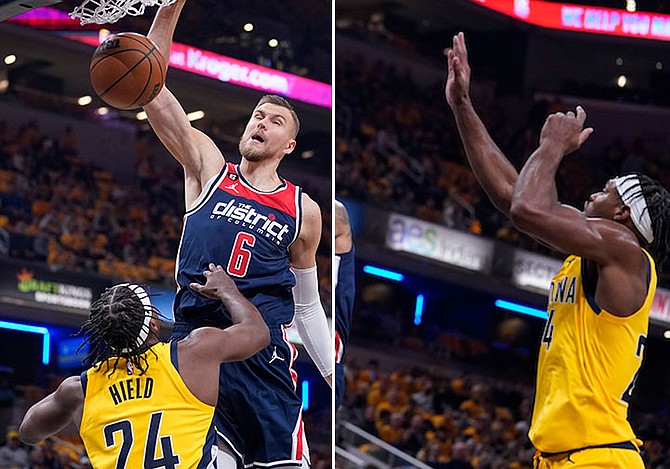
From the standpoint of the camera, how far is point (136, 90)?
4664mm

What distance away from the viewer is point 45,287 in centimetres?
1508

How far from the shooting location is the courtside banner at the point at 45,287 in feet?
48.4

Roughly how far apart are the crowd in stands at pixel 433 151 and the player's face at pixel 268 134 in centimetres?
1346

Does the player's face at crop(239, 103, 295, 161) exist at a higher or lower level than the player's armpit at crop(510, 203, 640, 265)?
higher

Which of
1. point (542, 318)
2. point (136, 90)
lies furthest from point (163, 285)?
point (136, 90)

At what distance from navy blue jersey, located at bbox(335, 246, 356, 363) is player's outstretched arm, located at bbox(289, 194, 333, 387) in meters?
0.89

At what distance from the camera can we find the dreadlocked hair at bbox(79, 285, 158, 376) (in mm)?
4078

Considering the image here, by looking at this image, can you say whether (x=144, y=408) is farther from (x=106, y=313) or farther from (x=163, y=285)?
(x=163, y=285)

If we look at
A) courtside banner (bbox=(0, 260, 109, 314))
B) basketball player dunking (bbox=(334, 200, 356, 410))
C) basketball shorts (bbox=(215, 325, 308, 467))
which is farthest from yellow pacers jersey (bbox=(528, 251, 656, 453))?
courtside banner (bbox=(0, 260, 109, 314))

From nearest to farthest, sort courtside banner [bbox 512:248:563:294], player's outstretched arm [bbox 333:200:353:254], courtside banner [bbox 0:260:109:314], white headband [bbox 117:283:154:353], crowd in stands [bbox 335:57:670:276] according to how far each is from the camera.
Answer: white headband [bbox 117:283:154:353], player's outstretched arm [bbox 333:200:353:254], courtside banner [bbox 0:260:109:314], courtside banner [bbox 512:248:563:294], crowd in stands [bbox 335:57:670:276]

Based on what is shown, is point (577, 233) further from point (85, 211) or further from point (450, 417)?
point (85, 211)

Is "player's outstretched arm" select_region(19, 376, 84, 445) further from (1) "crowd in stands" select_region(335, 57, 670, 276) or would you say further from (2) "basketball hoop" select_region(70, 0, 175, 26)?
(1) "crowd in stands" select_region(335, 57, 670, 276)

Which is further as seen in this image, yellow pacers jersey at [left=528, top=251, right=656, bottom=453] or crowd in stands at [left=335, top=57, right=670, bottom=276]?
crowd in stands at [left=335, top=57, right=670, bottom=276]

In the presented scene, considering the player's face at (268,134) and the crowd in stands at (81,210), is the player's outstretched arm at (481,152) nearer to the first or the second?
the player's face at (268,134)
